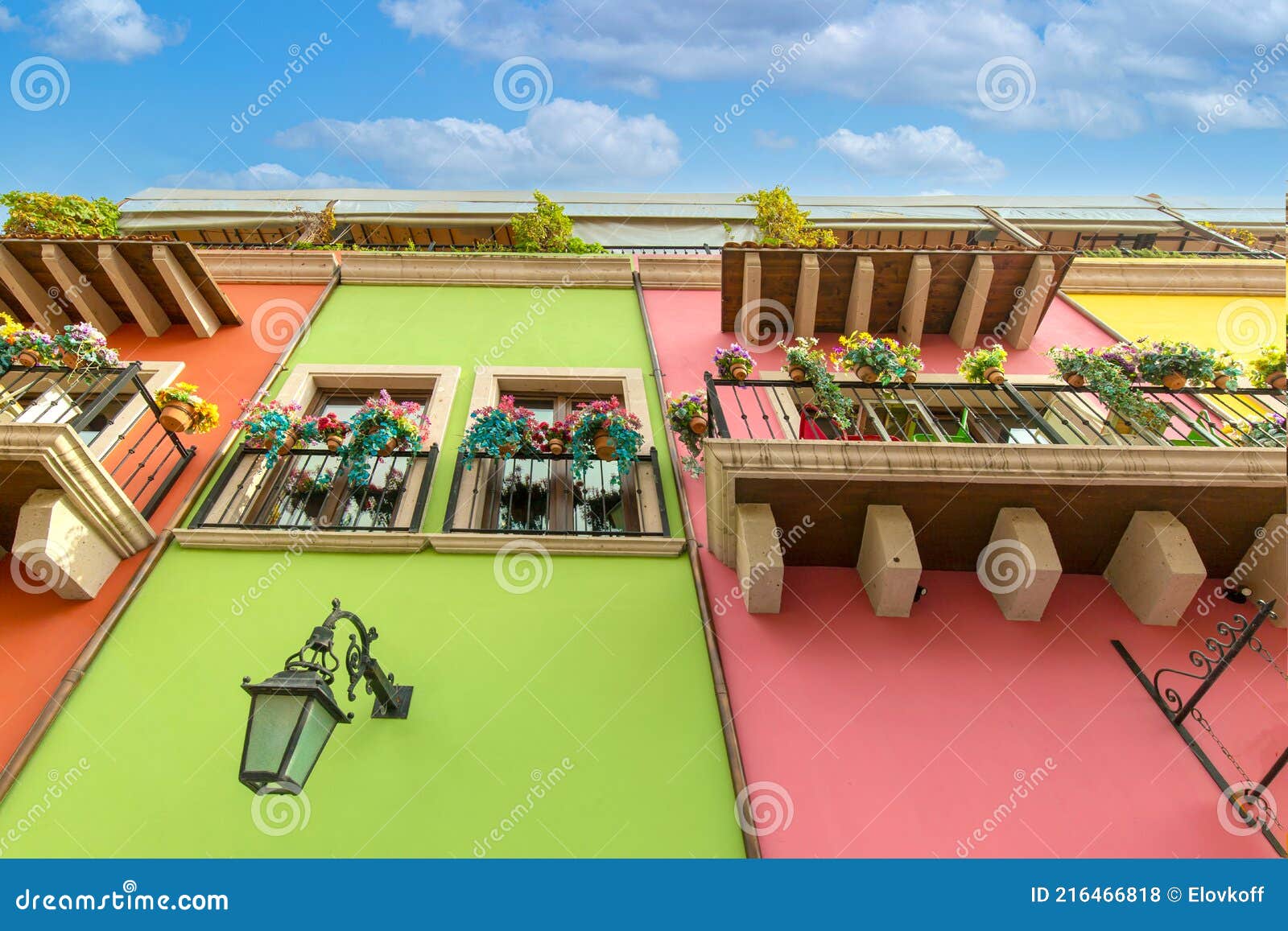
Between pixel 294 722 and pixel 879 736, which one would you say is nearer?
pixel 294 722

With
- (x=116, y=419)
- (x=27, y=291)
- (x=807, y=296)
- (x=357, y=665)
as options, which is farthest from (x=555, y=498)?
(x=27, y=291)

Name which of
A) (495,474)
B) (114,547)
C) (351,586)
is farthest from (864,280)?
(114,547)

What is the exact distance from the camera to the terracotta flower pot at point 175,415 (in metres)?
6.76

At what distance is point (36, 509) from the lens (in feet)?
17.8

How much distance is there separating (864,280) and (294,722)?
326 inches

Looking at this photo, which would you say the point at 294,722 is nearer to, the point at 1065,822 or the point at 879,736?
the point at 879,736

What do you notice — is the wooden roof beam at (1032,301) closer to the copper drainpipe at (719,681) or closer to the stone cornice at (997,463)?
the stone cornice at (997,463)

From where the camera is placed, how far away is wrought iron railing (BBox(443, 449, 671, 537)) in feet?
22.2

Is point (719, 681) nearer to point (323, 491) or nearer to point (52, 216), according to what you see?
point (323, 491)

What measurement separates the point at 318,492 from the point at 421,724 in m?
3.25

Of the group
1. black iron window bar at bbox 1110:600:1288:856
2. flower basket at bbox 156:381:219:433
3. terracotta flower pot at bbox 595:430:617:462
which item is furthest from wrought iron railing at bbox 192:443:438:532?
black iron window bar at bbox 1110:600:1288:856

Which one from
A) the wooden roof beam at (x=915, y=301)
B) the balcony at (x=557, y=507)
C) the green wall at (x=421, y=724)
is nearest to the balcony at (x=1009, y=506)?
the balcony at (x=557, y=507)

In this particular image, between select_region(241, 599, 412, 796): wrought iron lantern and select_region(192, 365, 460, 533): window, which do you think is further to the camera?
select_region(192, 365, 460, 533): window

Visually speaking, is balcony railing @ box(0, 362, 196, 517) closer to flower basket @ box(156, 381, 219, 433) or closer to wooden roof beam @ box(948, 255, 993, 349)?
flower basket @ box(156, 381, 219, 433)
